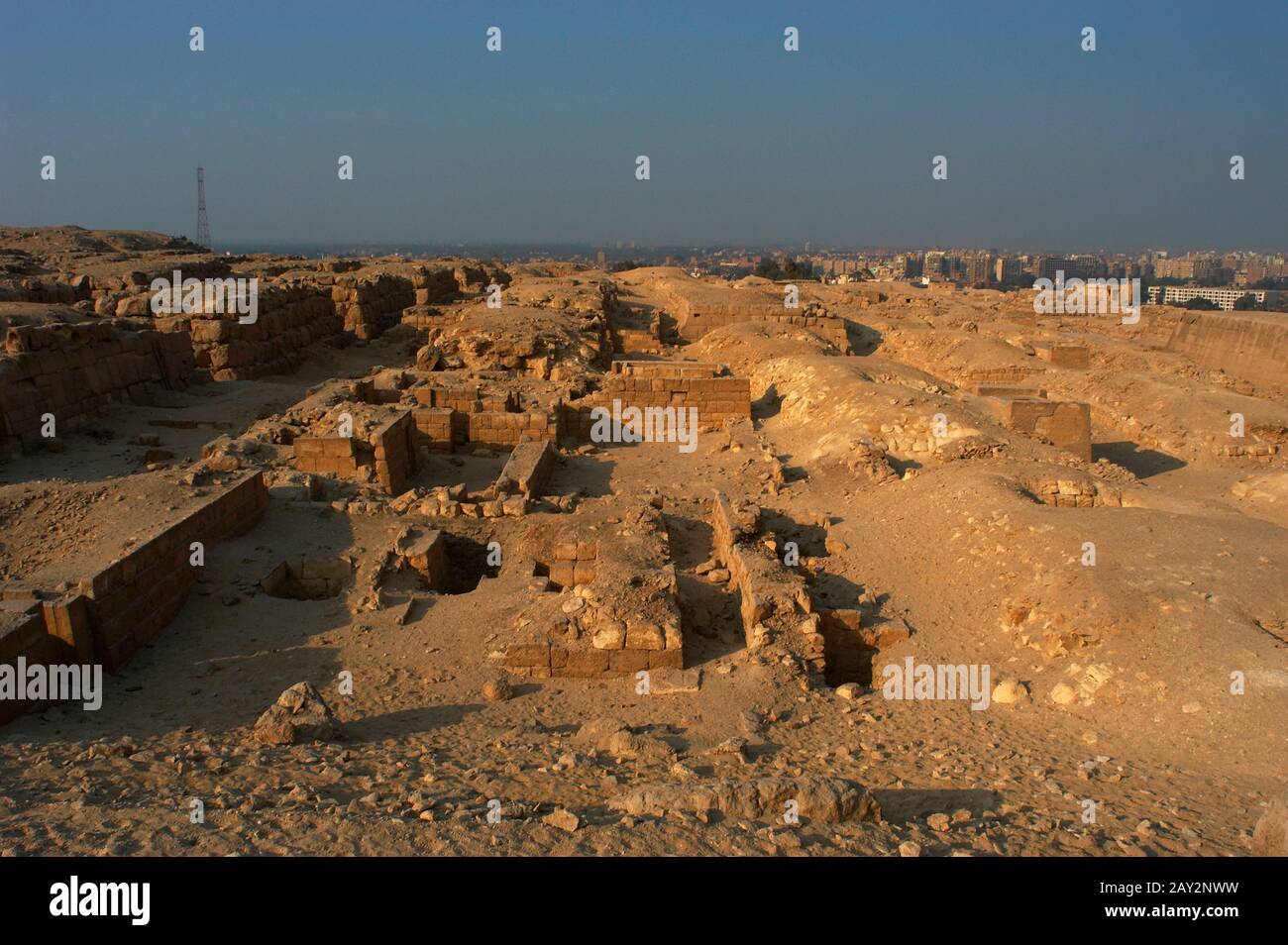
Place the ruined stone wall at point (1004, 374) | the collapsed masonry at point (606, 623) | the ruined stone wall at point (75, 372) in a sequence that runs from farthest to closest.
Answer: the ruined stone wall at point (1004, 374) → the ruined stone wall at point (75, 372) → the collapsed masonry at point (606, 623)

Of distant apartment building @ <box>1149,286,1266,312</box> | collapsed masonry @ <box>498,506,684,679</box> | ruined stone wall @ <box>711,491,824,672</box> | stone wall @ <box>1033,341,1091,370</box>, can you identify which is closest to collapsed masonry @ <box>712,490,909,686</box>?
ruined stone wall @ <box>711,491,824,672</box>

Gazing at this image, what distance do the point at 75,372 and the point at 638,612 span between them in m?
13.5

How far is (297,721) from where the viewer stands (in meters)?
5.75

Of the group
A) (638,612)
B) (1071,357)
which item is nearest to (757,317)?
(1071,357)

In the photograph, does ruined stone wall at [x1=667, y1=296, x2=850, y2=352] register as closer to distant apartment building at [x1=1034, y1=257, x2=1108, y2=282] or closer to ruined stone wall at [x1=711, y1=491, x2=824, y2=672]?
ruined stone wall at [x1=711, y1=491, x2=824, y2=672]

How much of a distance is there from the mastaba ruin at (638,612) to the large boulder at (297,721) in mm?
27

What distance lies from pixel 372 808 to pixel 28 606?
392 centimetres

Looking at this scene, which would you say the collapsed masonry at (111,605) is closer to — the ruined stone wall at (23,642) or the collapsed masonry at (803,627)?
the ruined stone wall at (23,642)

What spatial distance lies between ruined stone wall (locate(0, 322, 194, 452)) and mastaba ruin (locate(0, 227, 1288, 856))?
0.22 ft

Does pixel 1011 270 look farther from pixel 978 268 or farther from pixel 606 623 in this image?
pixel 606 623

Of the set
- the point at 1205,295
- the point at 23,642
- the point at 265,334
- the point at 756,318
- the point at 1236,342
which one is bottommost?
the point at 23,642

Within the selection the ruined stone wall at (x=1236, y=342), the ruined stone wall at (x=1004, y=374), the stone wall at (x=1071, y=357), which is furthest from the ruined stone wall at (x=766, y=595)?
the ruined stone wall at (x=1236, y=342)

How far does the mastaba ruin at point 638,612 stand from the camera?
15.2 ft

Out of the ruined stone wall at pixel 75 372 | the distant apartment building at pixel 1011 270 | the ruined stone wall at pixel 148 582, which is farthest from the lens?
the distant apartment building at pixel 1011 270
